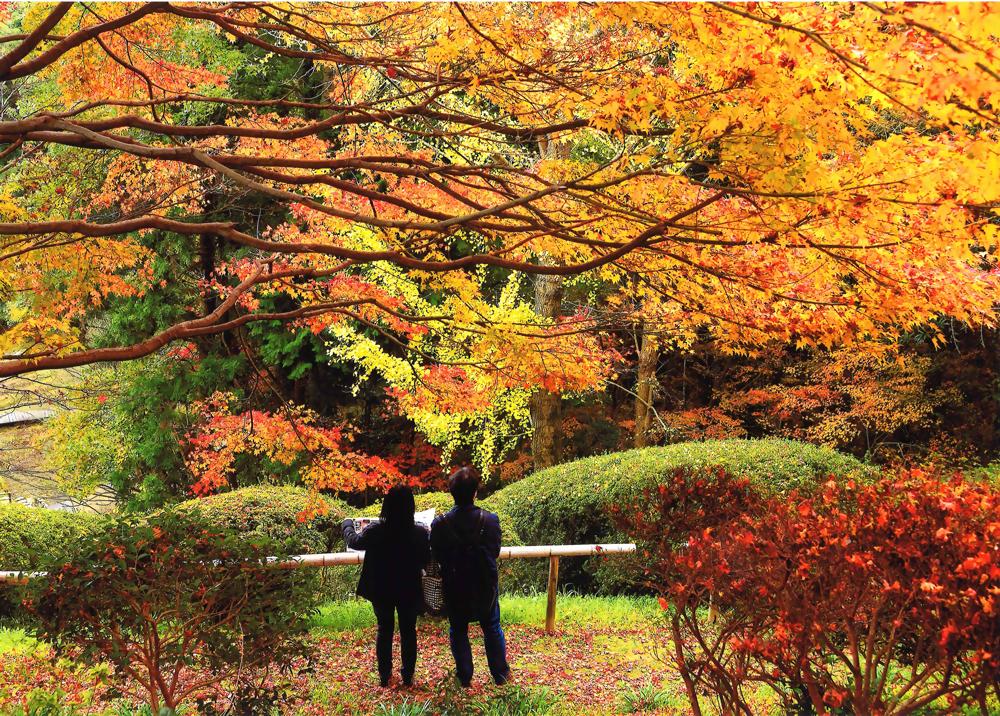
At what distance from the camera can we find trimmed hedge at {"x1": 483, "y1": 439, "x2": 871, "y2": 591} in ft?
28.7

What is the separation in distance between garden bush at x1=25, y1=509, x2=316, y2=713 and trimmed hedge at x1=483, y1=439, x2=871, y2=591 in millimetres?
4706

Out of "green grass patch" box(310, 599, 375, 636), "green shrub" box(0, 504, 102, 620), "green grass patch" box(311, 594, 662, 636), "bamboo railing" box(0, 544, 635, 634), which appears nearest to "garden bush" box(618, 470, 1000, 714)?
"bamboo railing" box(0, 544, 635, 634)

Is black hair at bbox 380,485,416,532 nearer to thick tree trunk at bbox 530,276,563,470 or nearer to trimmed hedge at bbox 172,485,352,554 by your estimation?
trimmed hedge at bbox 172,485,352,554

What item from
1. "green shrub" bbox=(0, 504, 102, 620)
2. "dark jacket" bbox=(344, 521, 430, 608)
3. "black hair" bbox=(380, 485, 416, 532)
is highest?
"black hair" bbox=(380, 485, 416, 532)

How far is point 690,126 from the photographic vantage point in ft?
12.6

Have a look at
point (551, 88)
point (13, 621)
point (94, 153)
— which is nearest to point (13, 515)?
point (13, 621)

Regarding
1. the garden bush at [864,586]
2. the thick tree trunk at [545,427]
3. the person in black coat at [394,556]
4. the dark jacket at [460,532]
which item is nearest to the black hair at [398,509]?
the person in black coat at [394,556]

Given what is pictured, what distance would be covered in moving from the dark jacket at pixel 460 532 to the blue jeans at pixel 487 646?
25cm

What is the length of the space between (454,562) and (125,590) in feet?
6.11

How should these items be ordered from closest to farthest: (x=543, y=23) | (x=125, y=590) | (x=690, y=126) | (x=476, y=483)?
(x=690, y=126) < (x=125, y=590) < (x=476, y=483) < (x=543, y=23)

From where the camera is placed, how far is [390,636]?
543cm

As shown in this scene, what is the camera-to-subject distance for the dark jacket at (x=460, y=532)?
16.9ft

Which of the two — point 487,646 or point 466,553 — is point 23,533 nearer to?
point 487,646

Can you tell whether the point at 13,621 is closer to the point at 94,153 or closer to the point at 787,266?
the point at 94,153
